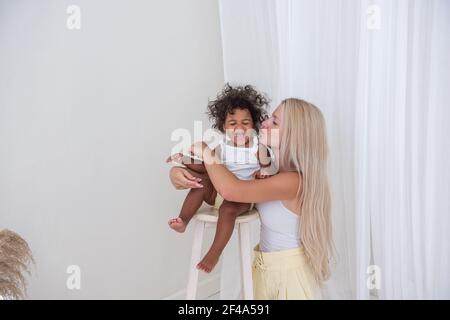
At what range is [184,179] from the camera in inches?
61.1

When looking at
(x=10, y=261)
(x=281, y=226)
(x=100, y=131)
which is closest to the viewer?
(x=10, y=261)

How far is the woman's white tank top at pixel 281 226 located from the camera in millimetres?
1560

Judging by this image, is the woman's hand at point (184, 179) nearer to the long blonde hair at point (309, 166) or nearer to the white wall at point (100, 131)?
the long blonde hair at point (309, 166)

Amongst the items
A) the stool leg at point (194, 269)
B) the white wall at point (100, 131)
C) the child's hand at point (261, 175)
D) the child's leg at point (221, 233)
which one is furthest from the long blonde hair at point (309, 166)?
the white wall at point (100, 131)

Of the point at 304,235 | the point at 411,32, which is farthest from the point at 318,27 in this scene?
the point at 304,235

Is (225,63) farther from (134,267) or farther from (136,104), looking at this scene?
(134,267)

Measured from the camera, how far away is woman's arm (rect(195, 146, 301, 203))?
146cm

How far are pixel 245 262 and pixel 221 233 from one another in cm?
13

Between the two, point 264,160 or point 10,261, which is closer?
point 10,261

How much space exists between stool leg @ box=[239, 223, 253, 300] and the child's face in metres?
0.31

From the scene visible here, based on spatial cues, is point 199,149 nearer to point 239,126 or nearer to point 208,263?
point 239,126

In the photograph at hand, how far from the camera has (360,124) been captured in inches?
65.5

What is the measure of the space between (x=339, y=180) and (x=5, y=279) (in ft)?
3.93

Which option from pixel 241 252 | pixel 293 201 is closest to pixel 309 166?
pixel 293 201
